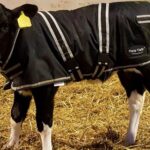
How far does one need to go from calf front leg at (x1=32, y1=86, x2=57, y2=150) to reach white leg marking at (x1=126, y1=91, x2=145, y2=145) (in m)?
0.74

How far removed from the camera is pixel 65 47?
11.1 ft

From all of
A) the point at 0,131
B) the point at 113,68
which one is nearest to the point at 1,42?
the point at 113,68

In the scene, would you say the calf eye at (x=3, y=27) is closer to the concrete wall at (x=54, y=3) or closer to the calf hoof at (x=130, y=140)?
the calf hoof at (x=130, y=140)

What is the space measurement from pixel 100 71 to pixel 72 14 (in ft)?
1.44

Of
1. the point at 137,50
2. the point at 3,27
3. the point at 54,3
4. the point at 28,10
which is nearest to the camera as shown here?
the point at 3,27

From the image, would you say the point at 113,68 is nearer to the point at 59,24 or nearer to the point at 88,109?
the point at 59,24

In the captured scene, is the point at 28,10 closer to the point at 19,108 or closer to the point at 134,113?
the point at 19,108

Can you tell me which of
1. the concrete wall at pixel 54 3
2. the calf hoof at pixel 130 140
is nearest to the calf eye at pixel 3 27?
the calf hoof at pixel 130 140

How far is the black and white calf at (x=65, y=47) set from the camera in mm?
3281

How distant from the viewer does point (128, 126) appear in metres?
4.12

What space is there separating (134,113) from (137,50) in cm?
68

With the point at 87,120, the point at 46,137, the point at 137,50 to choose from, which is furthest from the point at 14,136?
the point at 137,50

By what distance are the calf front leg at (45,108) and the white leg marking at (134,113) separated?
0.74 m

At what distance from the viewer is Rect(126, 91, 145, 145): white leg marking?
398 centimetres
